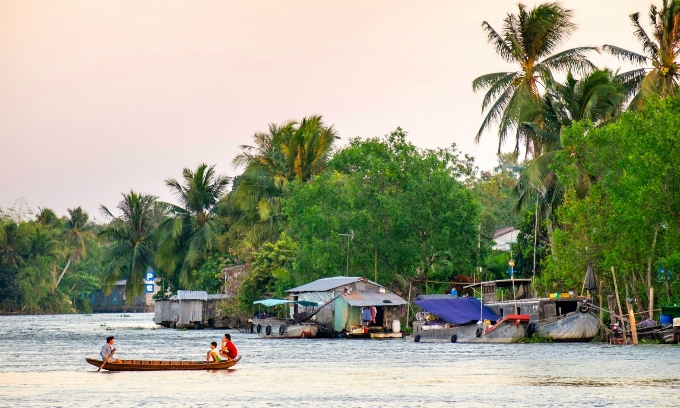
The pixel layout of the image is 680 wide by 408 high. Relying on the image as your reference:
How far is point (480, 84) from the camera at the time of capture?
201 ft

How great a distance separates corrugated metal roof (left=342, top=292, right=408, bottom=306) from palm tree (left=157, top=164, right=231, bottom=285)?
28.2m

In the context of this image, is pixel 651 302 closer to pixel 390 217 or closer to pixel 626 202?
pixel 626 202

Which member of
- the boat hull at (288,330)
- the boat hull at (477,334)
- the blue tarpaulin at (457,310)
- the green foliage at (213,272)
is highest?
the green foliage at (213,272)

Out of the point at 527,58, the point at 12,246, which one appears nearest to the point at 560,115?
the point at 527,58

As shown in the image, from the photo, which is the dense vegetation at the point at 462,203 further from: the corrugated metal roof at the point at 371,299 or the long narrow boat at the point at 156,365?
the long narrow boat at the point at 156,365

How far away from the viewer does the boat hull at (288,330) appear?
2446 inches

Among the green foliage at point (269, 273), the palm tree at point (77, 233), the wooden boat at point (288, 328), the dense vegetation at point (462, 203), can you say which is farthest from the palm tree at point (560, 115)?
the palm tree at point (77, 233)

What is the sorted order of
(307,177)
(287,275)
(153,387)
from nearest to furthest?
1. (153,387)
2. (287,275)
3. (307,177)

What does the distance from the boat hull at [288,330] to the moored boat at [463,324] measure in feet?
24.3

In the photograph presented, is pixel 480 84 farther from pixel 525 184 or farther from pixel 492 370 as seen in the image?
pixel 492 370

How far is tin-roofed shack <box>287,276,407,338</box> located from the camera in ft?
201

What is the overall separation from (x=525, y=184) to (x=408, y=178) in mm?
10571

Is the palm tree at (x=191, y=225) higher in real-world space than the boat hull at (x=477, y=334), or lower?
higher

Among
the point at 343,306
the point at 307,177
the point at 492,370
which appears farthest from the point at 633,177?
the point at 307,177
